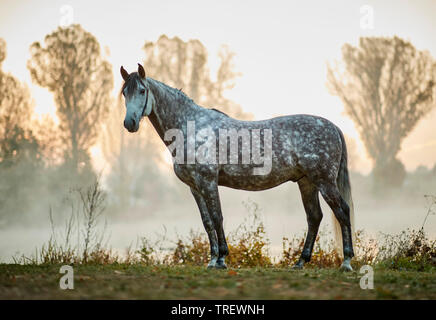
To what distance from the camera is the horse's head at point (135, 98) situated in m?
6.16

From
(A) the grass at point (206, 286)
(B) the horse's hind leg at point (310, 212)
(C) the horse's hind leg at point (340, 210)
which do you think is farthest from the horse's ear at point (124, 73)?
(C) the horse's hind leg at point (340, 210)

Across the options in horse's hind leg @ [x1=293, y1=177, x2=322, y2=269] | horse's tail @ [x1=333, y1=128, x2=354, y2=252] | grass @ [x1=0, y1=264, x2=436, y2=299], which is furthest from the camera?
horse's hind leg @ [x1=293, y1=177, x2=322, y2=269]

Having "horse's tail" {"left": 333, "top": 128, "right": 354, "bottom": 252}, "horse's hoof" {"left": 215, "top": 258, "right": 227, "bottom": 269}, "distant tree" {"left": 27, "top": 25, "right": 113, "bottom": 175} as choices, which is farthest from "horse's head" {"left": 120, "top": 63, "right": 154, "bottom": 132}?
"distant tree" {"left": 27, "top": 25, "right": 113, "bottom": 175}

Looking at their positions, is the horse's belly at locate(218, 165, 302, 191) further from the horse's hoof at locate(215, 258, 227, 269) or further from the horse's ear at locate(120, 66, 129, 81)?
the horse's ear at locate(120, 66, 129, 81)

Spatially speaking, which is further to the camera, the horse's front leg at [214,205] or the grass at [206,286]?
the horse's front leg at [214,205]

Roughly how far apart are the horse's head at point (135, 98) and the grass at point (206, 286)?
209 centimetres

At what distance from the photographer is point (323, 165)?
6598 millimetres

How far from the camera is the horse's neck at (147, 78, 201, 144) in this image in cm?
662

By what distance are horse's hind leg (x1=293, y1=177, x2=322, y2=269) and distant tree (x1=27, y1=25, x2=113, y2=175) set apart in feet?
46.4

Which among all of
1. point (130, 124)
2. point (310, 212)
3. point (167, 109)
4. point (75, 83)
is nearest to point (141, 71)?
point (167, 109)

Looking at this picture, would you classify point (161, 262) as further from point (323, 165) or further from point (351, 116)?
point (351, 116)

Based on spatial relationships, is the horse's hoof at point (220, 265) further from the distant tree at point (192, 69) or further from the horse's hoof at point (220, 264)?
the distant tree at point (192, 69)

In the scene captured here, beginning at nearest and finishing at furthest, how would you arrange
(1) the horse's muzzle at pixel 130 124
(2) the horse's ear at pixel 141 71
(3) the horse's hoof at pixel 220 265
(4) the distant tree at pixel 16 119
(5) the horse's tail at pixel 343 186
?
(1) the horse's muzzle at pixel 130 124
(2) the horse's ear at pixel 141 71
(3) the horse's hoof at pixel 220 265
(5) the horse's tail at pixel 343 186
(4) the distant tree at pixel 16 119
